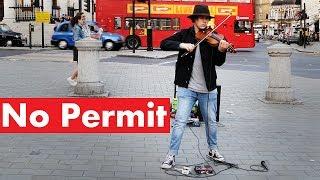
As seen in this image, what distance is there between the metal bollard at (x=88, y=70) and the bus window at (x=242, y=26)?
25.4 metres

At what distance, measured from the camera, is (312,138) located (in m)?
7.86

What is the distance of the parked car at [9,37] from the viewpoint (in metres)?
36.6

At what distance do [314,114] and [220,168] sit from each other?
14.9 feet

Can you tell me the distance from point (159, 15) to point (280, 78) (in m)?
24.2

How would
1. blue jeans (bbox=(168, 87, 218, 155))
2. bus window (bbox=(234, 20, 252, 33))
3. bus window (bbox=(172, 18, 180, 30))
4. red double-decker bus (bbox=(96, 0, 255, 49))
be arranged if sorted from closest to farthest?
1. blue jeans (bbox=(168, 87, 218, 155))
2. red double-decker bus (bbox=(96, 0, 255, 49))
3. bus window (bbox=(172, 18, 180, 30))
4. bus window (bbox=(234, 20, 252, 33))

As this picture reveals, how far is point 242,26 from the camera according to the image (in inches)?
1422

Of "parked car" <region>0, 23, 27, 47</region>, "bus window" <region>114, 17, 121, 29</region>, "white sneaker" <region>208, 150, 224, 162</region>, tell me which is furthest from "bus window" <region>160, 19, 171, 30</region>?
"white sneaker" <region>208, 150, 224, 162</region>

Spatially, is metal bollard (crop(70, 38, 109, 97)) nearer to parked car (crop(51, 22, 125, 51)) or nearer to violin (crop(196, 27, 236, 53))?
violin (crop(196, 27, 236, 53))

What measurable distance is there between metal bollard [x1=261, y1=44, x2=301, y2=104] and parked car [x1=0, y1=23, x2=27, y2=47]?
27984 millimetres

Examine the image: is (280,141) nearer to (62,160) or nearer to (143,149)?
(143,149)

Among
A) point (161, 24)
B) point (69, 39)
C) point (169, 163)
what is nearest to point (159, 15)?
point (161, 24)

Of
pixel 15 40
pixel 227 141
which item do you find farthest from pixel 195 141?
pixel 15 40

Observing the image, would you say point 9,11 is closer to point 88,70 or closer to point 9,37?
point 9,37

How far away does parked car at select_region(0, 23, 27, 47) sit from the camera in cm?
3656
